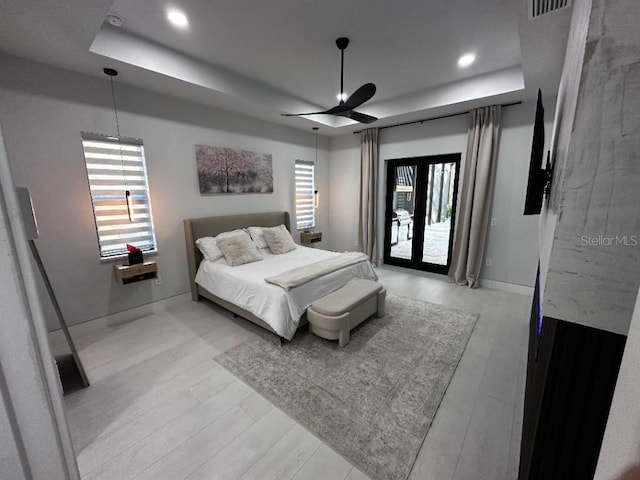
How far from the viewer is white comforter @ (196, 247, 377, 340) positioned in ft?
8.38

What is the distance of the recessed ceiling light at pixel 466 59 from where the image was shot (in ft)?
9.32

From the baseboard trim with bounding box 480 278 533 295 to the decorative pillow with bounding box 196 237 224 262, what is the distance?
13.3 feet

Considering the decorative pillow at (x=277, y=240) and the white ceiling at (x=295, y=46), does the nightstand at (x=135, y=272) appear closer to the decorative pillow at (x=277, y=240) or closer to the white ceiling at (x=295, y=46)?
the decorative pillow at (x=277, y=240)

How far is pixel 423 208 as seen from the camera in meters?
4.81

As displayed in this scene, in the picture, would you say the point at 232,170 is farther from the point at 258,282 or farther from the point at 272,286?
the point at 272,286

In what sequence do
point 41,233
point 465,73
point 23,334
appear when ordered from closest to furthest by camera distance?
point 23,334 < point 41,233 < point 465,73

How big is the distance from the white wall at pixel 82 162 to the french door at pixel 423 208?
2986 millimetres

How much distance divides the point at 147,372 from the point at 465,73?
476 cm

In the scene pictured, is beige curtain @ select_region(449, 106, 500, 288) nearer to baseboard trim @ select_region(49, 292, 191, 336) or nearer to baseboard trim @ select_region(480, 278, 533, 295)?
baseboard trim @ select_region(480, 278, 533, 295)

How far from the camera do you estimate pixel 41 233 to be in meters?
2.60

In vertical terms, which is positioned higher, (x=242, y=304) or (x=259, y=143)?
(x=259, y=143)

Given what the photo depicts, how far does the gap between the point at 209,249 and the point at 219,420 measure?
2205 millimetres

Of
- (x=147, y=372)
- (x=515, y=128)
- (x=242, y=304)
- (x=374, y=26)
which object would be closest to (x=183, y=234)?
(x=242, y=304)

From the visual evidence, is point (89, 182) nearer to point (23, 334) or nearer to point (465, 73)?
point (23, 334)
